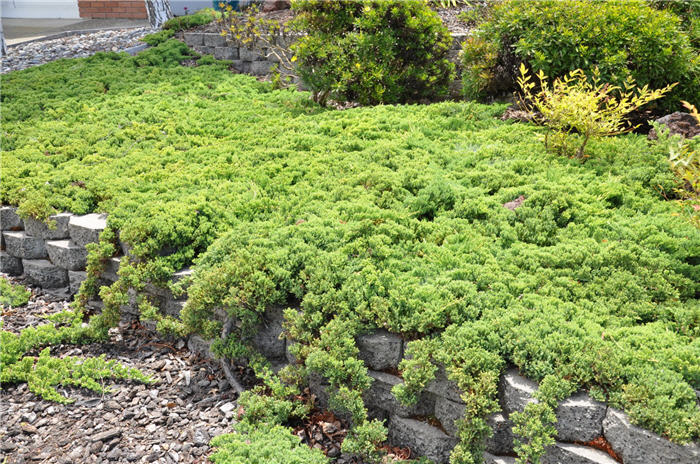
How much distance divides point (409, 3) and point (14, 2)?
15.5 metres

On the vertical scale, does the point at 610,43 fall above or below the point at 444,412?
above

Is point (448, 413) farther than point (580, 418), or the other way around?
point (448, 413)

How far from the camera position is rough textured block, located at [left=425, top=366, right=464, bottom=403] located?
3025mm

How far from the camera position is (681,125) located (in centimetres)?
480

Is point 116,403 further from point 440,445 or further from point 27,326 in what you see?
point 440,445

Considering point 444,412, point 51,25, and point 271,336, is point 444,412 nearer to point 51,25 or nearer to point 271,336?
point 271,336

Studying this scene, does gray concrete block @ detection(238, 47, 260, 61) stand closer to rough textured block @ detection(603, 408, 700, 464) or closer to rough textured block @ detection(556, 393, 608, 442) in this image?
rough textured block @ detection(556, 393, 608, 442)

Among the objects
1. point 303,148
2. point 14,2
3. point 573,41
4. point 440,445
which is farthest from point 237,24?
point 14,2

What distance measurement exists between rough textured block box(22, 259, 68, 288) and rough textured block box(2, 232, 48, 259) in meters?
0.06

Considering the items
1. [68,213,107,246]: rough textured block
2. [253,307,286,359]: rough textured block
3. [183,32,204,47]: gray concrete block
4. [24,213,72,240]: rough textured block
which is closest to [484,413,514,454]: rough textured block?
[253,307,286,359]: rough textured block

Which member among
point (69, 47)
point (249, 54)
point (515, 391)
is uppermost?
point (69, 47)

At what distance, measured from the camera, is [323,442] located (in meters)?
3.29

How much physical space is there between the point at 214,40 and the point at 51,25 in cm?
821

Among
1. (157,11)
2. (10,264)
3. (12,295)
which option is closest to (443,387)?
(12,295)
